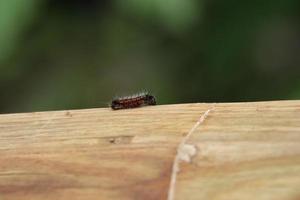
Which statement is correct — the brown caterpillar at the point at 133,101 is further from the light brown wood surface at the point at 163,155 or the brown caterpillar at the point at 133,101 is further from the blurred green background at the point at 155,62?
the blurred green background at the point at 155,62

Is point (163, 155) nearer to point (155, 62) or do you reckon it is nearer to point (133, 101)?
point (133, 101)

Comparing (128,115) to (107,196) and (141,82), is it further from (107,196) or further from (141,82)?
(141,82)

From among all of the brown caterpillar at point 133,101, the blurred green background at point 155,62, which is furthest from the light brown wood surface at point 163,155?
the blurred green background at point 155,62

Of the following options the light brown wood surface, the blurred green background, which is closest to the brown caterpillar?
the light brown wood surface

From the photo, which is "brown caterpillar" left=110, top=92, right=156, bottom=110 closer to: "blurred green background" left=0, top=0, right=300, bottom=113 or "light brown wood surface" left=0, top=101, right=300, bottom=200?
"light brown wood surface" left=0, top=101, right=300, bottom=200

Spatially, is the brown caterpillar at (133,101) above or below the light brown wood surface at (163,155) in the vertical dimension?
above

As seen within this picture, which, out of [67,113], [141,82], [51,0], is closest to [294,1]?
[141,82]
